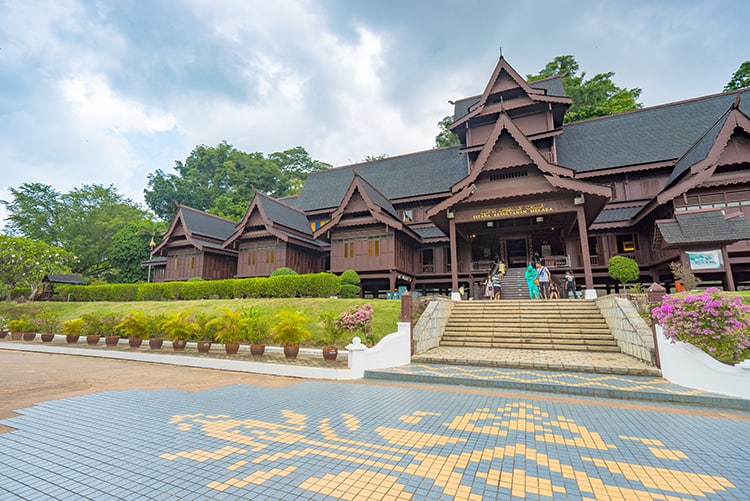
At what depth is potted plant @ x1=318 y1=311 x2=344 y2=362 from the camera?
8.63m

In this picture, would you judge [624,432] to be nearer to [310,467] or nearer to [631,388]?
[631,388]

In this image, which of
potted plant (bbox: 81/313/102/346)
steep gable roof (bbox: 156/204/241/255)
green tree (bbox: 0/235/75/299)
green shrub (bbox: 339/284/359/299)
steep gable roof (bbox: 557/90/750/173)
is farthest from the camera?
steep gable roof (bbox: 156/204/241/255)

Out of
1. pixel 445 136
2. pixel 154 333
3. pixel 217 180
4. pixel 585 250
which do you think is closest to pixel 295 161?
pixel 217 180

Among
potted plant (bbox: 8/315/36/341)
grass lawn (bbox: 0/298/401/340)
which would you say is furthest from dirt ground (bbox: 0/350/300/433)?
potted plant (bbox: 8/315/36/341)

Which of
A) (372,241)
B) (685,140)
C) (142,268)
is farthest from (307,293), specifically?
(142,268)

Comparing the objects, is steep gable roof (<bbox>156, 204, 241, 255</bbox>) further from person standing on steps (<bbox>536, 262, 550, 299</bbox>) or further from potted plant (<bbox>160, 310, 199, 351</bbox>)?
person standing on steps (<bbox>536, 262, 550, 299</bbox>)

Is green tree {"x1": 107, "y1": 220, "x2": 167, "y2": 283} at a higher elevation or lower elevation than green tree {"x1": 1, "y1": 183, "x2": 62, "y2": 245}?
lower

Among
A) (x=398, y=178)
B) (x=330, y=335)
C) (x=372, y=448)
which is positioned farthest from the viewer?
(x=398, y=178)

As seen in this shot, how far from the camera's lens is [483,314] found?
471 inches

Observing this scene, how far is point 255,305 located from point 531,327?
11125mm

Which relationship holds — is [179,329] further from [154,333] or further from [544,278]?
[544,278]

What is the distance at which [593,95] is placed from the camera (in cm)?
3316

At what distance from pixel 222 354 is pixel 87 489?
7715mm

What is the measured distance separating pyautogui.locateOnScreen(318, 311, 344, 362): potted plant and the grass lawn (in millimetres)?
785
